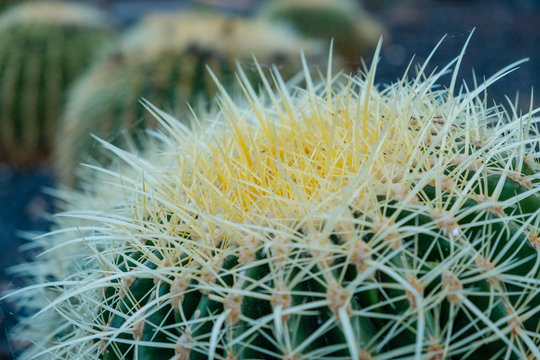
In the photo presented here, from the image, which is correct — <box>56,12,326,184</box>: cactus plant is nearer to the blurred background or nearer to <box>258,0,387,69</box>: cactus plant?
the blurred background

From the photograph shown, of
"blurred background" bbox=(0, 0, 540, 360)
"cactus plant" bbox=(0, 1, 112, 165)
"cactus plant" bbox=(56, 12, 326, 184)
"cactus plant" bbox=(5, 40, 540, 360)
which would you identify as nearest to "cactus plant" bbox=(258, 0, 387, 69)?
"blurred background" bbox=(0, 0, 540, 360)

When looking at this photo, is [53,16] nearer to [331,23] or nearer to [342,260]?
[331,23]

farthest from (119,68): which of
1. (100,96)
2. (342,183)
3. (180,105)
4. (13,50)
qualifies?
(342,183)

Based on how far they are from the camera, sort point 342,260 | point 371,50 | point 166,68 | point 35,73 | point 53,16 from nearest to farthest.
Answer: point 342,260 < point 166,68 < point 35,73 < point 53,16 < point 371,50

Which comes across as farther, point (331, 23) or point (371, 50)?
point (331, 23)

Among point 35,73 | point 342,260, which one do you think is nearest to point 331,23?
point 35,73

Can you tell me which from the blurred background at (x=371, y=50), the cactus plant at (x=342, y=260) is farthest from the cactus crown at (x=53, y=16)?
the cactus plant at (x=342, y=260)

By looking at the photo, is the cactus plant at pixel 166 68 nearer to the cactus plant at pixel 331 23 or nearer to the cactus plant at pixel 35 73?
the cactus plant at pixel 35 73
